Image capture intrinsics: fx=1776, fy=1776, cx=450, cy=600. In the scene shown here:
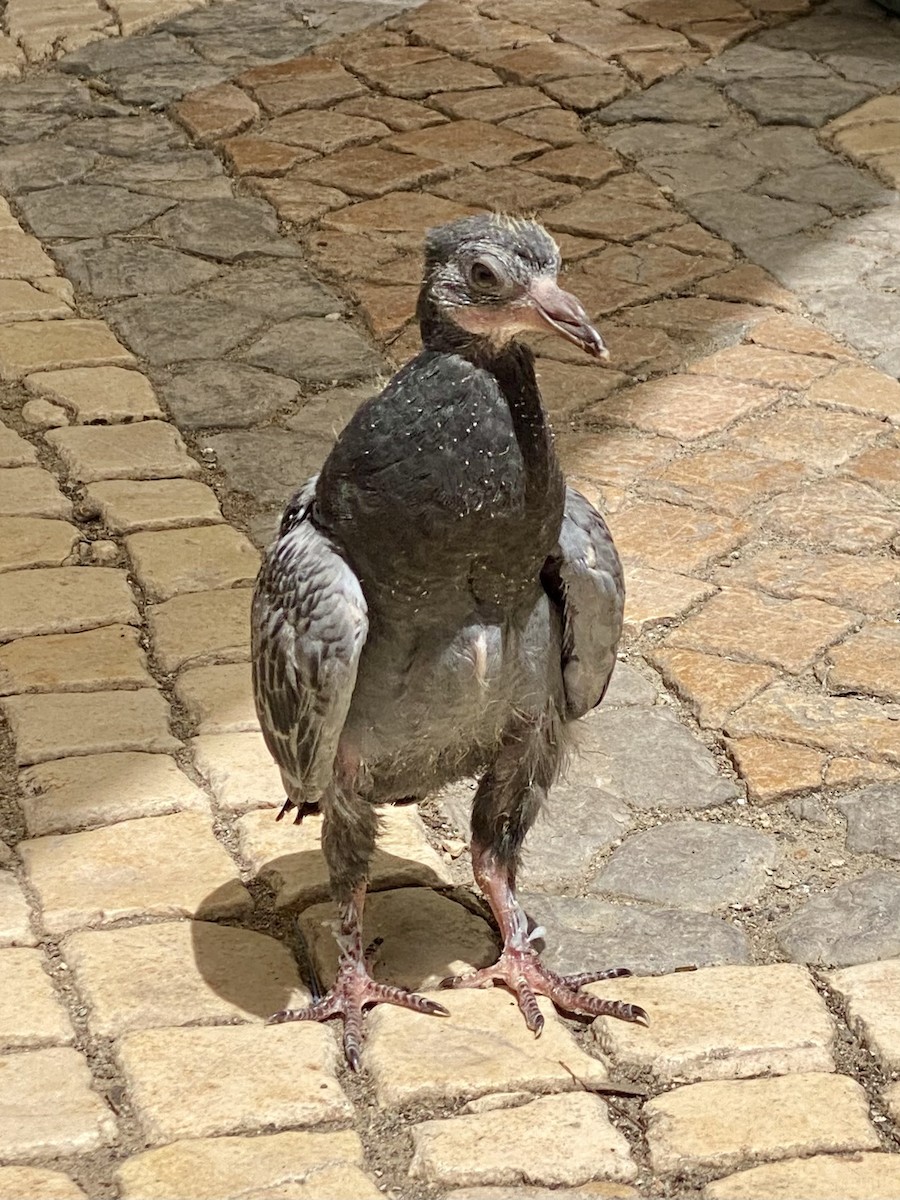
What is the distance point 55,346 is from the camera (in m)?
6.45

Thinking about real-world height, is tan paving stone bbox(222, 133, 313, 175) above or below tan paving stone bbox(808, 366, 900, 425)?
below

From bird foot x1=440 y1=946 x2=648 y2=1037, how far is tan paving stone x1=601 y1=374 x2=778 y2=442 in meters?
2.64

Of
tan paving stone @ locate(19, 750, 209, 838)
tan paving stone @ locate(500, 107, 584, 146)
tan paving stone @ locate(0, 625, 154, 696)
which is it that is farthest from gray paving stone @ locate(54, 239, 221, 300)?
tan paving stone @ locate(19, 750, 209, 838)

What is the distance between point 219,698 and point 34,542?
1.00 meters

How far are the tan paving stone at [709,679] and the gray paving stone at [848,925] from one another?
2.39 ft

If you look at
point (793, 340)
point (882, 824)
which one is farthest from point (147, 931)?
point (793, 340)

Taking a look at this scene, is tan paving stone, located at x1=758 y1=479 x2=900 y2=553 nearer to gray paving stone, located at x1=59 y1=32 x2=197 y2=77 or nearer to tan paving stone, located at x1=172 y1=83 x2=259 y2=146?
tan paving stone, located at x1=172 y1=83 x2=259 y2=146

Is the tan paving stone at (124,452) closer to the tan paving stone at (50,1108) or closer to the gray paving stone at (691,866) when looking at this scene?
the gray paving stone at (691,866)

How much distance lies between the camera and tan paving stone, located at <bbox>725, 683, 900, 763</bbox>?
183 inches

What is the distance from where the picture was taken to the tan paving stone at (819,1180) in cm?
312

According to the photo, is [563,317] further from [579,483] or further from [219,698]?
[579,483]

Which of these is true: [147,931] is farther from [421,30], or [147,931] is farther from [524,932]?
[421,30]

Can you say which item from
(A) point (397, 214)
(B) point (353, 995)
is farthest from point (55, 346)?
(B) point (353, 995)

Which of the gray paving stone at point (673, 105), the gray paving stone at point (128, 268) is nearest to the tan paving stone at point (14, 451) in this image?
the gray paving stone at point (128, 268)
